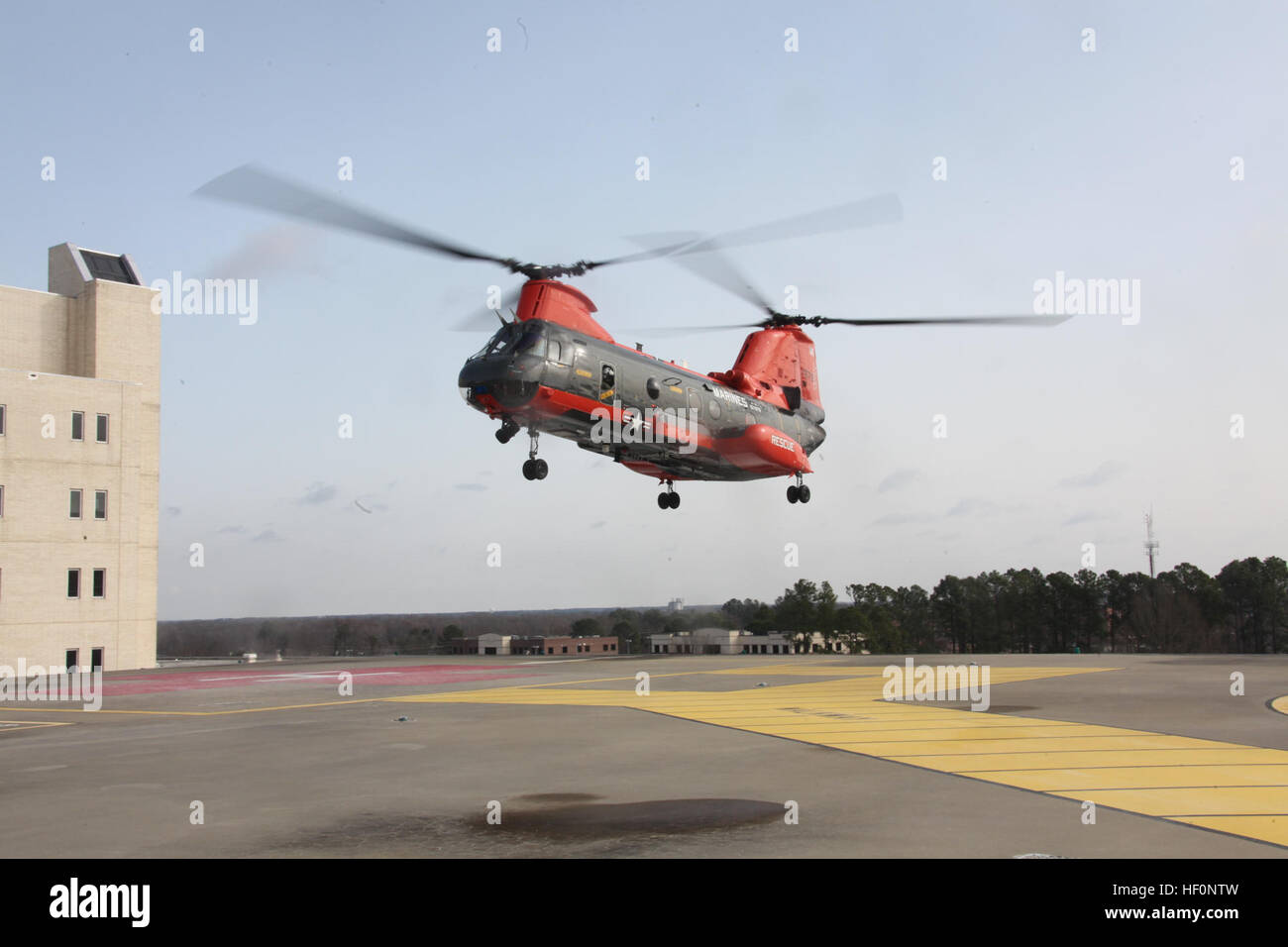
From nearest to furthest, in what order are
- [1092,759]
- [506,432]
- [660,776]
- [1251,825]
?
1. [1251,825]
2. [660,776]
3. [1092,759]
4. [506,432]

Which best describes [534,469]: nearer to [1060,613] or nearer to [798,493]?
[798,493]

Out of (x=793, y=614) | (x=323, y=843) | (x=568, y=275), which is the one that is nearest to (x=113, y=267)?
(x=568, y=275)

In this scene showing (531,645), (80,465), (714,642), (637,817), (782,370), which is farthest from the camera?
(714,642)

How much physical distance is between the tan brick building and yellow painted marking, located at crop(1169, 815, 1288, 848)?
51.1 m

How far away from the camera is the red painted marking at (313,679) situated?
106 ft

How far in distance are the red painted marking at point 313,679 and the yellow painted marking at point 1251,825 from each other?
25.4 metres

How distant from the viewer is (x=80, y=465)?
4916cm

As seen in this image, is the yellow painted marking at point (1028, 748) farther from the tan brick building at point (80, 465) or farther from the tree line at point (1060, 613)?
the tree line at point (1060, 613)

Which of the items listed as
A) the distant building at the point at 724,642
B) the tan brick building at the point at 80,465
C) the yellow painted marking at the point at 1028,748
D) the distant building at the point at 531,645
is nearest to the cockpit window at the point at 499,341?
the yellow painted marking at the point at 1028,748

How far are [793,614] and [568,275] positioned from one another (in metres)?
120

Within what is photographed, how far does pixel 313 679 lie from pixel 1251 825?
32.2 meters

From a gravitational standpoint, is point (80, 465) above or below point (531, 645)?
above

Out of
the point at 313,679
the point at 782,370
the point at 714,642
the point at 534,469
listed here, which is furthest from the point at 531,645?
the point at 534,469
